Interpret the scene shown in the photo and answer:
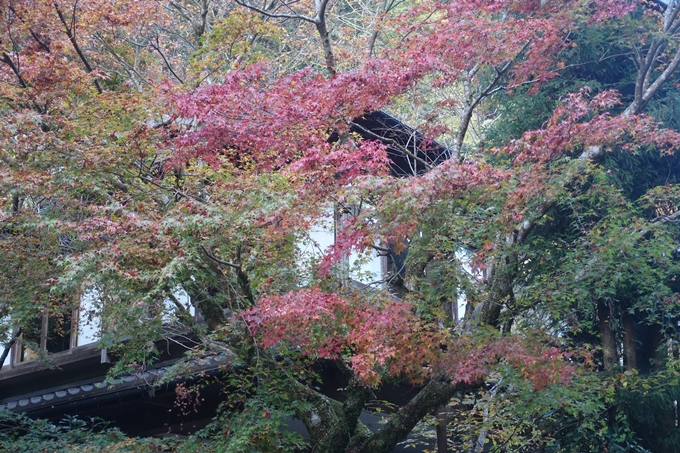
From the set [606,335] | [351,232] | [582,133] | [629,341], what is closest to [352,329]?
[351,232]

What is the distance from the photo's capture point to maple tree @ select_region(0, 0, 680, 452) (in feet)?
23.8

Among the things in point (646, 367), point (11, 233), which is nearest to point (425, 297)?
point (646, 367)

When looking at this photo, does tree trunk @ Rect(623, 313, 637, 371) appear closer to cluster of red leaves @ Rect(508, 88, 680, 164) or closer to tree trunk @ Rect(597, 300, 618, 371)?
tree trunk @ Rect(597, 300, 618, 371)

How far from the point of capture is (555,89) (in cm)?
1095

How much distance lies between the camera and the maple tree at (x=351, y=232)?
7246mm

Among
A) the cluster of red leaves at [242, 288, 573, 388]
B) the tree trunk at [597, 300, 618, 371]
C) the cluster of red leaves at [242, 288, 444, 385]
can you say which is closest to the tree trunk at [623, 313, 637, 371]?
the tree trunk at [597, 300, 618, 371]

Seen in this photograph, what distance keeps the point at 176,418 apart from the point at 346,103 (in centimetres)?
645

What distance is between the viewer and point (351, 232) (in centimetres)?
738

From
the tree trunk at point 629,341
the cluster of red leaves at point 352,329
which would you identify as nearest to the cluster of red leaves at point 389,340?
the cluster of red leaves at point 352,329

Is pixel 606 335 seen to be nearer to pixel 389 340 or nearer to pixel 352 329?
pixel 389 340

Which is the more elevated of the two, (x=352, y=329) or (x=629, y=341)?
(x=629, y=341)

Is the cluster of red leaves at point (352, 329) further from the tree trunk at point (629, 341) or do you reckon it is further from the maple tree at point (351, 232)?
the tree trunk at point (629, 341)

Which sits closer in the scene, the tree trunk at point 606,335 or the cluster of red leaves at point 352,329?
the cluster of red leaves at point 352,329

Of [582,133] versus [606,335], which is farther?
[606,335]
